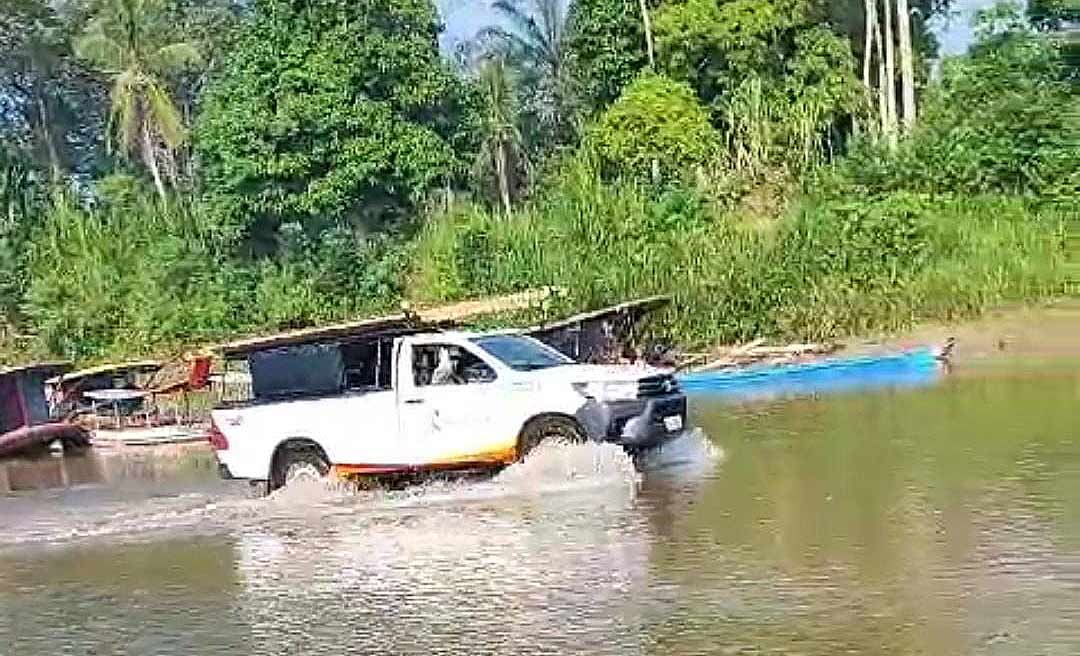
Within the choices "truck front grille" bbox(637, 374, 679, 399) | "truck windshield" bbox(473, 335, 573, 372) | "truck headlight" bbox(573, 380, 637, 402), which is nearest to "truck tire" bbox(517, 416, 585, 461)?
"truck headlight" bbox(573, 380, 637, 402)

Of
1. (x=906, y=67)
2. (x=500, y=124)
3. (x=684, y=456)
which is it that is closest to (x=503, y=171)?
(x=500, y=124)

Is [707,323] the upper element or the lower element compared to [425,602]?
upper

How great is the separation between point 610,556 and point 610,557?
0.05 metres

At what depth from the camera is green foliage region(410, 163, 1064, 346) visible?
36.5 metres

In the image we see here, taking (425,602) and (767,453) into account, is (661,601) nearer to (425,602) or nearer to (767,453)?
(425,602)

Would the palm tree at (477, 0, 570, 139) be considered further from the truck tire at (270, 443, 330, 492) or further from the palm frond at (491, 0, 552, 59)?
the truck tire at (270, 443, 330, 492)

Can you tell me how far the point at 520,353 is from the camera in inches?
704

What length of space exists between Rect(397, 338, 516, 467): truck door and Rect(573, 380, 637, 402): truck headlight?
88 cm

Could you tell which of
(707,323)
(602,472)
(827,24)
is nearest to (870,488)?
(602,472)

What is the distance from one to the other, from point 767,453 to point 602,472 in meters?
2.98

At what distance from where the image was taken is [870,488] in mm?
15477

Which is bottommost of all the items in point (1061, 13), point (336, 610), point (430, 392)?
point (336, 610)

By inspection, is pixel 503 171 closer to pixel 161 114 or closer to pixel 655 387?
pixel 161 114

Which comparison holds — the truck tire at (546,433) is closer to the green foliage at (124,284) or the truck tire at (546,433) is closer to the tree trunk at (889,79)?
the green foliage at (124,284)
